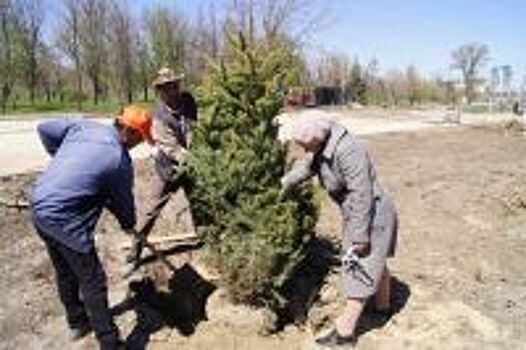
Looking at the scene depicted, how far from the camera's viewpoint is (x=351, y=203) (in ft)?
19.0

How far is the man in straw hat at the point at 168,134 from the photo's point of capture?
7.23m

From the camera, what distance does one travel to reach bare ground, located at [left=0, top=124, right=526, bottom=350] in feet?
20.7

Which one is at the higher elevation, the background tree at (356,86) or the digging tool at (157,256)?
the background tree at (356,86)

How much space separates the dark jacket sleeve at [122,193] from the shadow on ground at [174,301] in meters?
1.32

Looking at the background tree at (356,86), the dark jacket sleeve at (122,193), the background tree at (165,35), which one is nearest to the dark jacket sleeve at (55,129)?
the dark jacket sleeve at (122,193)

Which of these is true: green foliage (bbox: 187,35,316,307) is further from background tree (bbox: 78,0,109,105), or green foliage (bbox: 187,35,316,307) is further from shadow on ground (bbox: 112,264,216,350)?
background tree (bbox: 78,0,109,105)

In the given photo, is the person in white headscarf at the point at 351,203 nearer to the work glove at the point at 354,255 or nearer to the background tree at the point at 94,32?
the work glove at the point at 354,255

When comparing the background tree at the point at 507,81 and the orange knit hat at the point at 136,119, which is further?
the background tree at the point at 507,81

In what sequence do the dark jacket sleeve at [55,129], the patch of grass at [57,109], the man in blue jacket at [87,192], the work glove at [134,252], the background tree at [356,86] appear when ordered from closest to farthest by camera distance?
the man in blue jacket at [87,192] → the dark jacket sleeve at [55,129] → the work glove at [134,252] → the patch of grass at [57,109] → the background tree at [356,86]

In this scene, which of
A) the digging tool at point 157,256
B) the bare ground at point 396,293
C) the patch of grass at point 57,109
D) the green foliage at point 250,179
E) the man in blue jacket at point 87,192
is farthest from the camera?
the patch of grass at point 57,109

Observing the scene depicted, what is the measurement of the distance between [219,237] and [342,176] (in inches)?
60.1

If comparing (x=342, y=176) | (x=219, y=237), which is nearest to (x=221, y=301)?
(x=219, y=237)

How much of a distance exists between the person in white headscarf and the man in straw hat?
1486 millimetres

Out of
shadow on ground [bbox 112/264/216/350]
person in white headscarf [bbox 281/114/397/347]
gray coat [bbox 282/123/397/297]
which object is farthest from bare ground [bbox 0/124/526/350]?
gray coat [bbox 282/123/397/297]
